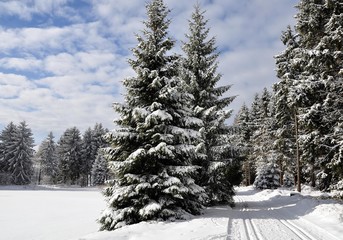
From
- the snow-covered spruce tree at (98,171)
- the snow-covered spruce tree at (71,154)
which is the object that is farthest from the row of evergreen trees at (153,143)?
the snow-covered spruce tree at (71,154)

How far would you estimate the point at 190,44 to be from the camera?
2056cm

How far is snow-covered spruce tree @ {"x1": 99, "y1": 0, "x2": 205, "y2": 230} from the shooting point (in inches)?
499

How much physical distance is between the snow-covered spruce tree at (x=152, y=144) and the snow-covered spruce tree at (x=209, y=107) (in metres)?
3.92

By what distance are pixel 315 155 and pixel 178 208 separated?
27.9 ft

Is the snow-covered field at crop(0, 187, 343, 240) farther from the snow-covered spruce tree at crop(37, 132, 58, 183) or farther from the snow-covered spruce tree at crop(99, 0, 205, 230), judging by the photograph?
the snow-covered spruce tree at crop(37, 132, 58, 183)

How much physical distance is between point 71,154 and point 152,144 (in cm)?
5540

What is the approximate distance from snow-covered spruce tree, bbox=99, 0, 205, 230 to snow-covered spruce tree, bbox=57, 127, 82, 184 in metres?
54.1

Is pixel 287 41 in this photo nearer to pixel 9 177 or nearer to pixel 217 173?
pixel 217 173

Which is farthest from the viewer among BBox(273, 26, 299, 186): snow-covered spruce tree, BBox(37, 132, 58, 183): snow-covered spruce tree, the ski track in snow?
BBox(37, 132, 58, 183): snow-covered spruce tree

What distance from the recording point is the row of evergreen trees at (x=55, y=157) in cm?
5197

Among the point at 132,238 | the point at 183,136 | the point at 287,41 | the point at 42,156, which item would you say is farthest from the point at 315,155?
the point at 42,156

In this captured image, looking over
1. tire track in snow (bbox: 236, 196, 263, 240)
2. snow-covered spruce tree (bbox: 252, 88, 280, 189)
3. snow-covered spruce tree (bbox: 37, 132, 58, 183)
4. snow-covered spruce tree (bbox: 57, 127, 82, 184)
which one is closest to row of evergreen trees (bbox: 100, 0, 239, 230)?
tire track in snow (bbox: 236, 196, 263, 240)

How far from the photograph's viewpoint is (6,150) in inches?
2064

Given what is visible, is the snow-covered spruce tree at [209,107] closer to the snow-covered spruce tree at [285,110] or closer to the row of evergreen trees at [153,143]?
the row of evergreen trees at [153,143]
